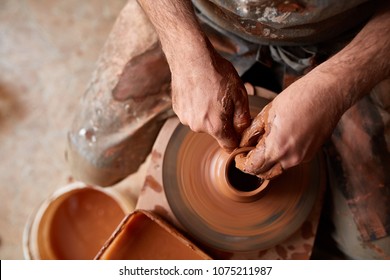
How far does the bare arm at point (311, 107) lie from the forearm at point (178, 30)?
11.6 inches

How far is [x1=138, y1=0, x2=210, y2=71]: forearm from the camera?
Answer: 1337mm

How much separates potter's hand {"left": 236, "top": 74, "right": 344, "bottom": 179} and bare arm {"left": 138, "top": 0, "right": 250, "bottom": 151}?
0.08 m

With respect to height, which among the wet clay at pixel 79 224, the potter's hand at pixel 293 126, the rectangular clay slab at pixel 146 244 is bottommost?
the wet clay at pixel 79 224

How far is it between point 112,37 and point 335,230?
1243 mm

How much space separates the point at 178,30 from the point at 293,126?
48 centimetres

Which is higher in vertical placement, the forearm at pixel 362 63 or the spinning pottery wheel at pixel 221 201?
the forearm at pixel 362 63

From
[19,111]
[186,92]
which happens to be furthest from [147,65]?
[19,111]

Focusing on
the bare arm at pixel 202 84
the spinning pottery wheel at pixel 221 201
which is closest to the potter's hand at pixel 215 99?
the bare arm at pixel 202 84

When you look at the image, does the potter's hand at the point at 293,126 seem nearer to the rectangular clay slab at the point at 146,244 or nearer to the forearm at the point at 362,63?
the forearm at the point at 362,63

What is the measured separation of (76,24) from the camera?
2.84 meters

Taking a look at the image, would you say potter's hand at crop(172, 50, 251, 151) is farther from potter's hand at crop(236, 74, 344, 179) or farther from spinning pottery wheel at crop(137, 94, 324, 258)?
spinning pottery wheel at crop(137, 94, 324, 258)

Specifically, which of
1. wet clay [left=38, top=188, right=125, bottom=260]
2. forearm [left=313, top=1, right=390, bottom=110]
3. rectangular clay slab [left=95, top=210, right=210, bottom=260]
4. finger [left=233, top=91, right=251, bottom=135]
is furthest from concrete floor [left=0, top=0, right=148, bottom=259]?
forearm [left=313, top=1, right=390, bottom=110]

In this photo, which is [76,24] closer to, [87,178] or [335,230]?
[87,178]

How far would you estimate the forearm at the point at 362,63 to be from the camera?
50.2 inches
